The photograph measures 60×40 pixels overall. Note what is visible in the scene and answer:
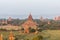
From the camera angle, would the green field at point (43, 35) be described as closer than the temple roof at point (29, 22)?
Yes

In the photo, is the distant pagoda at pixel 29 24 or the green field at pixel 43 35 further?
the distant pagoda at pixel 29 24

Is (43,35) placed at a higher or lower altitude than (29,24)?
lower

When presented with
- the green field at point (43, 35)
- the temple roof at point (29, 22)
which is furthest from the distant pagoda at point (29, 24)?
the green field at point (43, 35)

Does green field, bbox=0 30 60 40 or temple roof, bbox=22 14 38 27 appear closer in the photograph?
green field, bbox=0 30 60 40

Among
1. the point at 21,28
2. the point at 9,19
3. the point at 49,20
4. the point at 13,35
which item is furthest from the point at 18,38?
the point at 49,20

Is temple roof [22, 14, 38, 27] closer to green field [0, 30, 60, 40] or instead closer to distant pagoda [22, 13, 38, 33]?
distant pagoda [22, 13, 38, 33]

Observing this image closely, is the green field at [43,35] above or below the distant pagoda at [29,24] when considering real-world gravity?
below

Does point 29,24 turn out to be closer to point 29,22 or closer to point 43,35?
point 29,22

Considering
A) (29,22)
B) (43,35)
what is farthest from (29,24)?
(43,35)

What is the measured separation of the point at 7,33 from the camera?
531 cm

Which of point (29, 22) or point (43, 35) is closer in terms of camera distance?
point (43, 35)

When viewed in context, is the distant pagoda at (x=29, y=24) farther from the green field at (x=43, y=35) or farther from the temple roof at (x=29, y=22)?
the green field at (x=43, y=35)

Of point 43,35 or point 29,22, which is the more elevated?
point 29,22

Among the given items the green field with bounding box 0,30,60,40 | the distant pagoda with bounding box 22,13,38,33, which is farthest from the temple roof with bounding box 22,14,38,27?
the green field with bounding box 0,30,60,40
